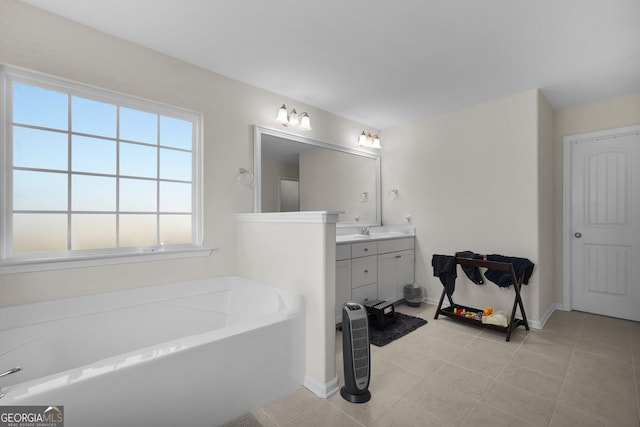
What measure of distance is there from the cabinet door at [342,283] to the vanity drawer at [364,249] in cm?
13

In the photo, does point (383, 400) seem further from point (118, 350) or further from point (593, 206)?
point (593, 206)

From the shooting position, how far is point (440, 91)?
119 inches

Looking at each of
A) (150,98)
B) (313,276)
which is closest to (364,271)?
(313,276)

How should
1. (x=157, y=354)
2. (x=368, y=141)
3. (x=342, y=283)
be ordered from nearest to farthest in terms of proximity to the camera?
(x=157, y=354) → (x=342, y=283) → (x=368, y=141)

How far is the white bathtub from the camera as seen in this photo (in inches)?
47.5

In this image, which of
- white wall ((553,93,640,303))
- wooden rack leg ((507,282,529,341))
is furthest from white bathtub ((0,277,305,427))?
white wall ((553,93,640,303))

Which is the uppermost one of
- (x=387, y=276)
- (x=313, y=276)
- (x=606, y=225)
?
(x=606, y=225)

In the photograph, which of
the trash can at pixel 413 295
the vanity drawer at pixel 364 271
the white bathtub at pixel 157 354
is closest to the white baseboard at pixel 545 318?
the trash can at pixel 413 295

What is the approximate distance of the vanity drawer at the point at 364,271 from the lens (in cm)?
305

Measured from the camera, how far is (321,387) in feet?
6.11

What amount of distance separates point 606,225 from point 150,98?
4713 millimetres

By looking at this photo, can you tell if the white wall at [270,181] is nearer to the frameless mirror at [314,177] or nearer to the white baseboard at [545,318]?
the frameless mirror at [314,177]

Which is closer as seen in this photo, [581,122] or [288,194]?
[288,194]

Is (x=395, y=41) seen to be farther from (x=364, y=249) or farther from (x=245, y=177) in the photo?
(x=364, y=249)
